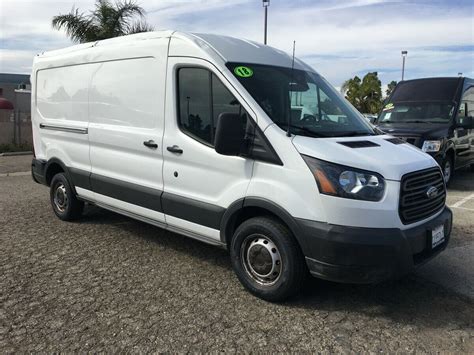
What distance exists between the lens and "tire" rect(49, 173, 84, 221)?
625cm

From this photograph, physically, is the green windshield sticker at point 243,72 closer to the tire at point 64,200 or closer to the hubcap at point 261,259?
the hubcap at point 261,259

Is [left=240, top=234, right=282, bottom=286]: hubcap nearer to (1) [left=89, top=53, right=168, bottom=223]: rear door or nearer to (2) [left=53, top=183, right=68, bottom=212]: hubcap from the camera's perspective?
(1) [left=89, top=53, right=168, bottom=223]: rear door

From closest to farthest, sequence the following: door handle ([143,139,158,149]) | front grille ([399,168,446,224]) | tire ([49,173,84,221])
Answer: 1. front grille ([399,168,446,224])
2. door handle ([143,139,158,149])
3. tire ([49,173,84,221])

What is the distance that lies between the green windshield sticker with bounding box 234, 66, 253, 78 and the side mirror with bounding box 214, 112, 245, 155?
52cm

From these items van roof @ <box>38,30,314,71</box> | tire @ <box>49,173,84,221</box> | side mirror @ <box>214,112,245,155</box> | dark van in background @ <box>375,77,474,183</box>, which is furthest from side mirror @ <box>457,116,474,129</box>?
tire @ <box>49,173,84,221</box>

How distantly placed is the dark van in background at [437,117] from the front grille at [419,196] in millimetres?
5342

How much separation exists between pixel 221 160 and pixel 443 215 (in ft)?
6.60

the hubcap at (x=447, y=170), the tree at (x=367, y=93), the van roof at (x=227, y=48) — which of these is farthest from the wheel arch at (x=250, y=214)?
the tree at (x=367, y=93)

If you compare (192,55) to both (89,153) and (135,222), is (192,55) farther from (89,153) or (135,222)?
(135,222)

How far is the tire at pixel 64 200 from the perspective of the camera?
6246mm

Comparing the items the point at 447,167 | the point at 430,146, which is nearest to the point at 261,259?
the point at 430,146

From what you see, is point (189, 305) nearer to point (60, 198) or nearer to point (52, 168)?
point (60, 198)

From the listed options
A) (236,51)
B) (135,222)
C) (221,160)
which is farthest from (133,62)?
(135,222)

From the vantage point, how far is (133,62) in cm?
498
